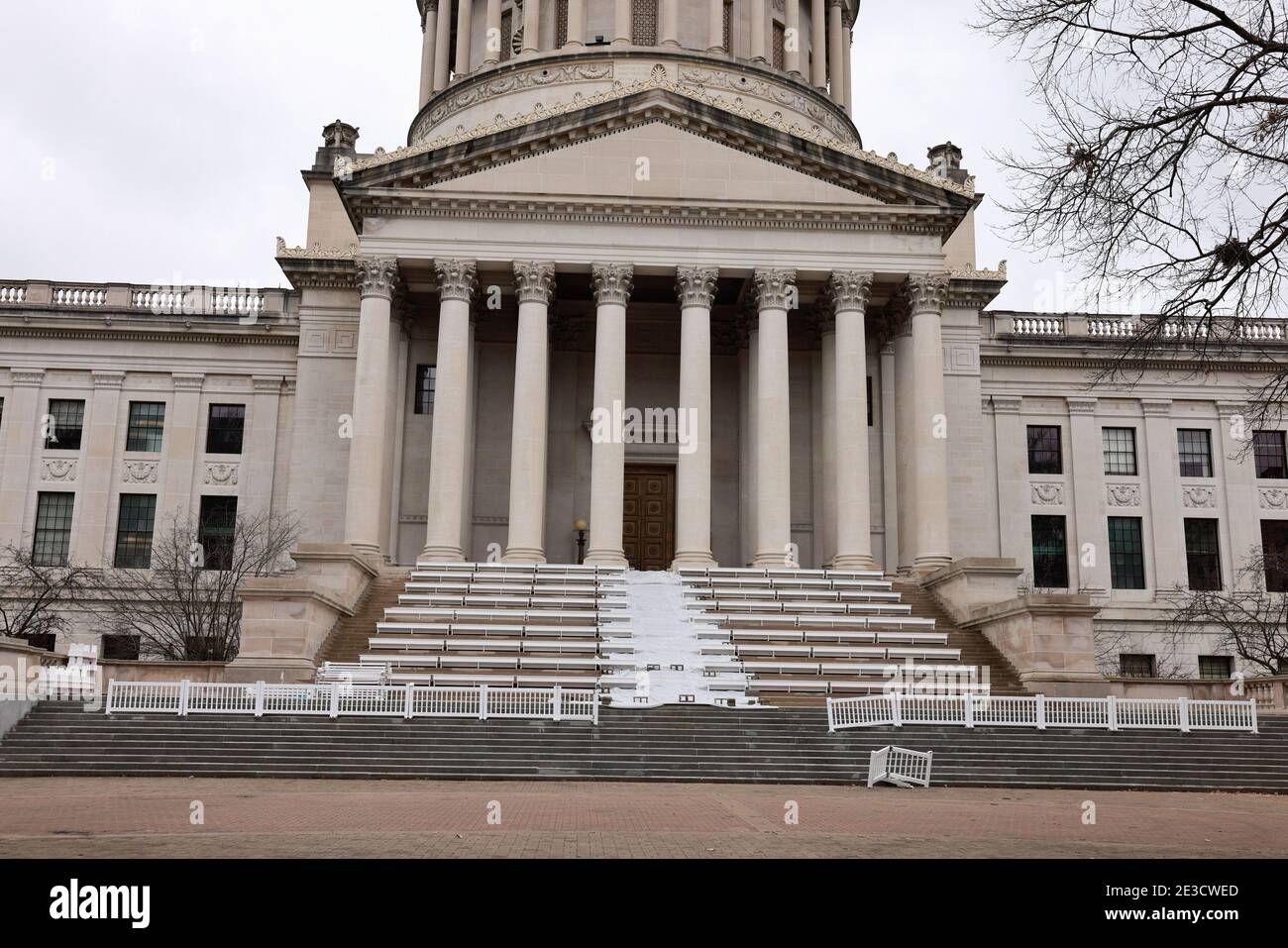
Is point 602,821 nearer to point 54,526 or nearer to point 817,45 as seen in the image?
point 54,526

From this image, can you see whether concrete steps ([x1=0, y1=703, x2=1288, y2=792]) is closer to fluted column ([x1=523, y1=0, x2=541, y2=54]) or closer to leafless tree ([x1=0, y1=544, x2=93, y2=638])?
leafless tree ([x1=0, y1=544, x2=93, y2=638])

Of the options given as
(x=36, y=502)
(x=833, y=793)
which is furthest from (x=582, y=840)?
(x=36, y=502)

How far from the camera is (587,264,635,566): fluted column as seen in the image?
38.9 m

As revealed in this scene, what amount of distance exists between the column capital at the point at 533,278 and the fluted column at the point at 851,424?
946 cm

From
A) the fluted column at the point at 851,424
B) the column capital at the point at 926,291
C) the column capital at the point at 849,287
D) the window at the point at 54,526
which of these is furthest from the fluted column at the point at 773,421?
the window at the point at 54,526

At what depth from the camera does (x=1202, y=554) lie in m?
51.0

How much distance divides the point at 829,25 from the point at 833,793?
5148 cm

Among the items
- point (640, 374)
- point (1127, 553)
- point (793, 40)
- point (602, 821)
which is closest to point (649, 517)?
point (640, 374)

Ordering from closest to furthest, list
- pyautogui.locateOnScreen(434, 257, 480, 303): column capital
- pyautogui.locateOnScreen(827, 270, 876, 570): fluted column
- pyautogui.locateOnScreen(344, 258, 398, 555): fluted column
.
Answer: pyautogui.locateOnScreen(344, 258, 398, 555): fluted column < pyautogui.locateOnScreen(827, 270, 876, 570): fluted column < pyautogui.locateOnScreen(434, 257, 480, 303): column capital

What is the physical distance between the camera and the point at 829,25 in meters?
62.8

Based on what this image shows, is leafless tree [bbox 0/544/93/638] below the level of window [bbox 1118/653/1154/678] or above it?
above

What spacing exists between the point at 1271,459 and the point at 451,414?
1374 inches

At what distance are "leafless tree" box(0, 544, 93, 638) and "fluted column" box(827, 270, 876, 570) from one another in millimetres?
26736

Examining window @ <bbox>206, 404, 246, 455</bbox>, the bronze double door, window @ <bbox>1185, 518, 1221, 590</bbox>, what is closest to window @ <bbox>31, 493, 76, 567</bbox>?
window @ <bbox>206, 404, 246, 455</bbox>
